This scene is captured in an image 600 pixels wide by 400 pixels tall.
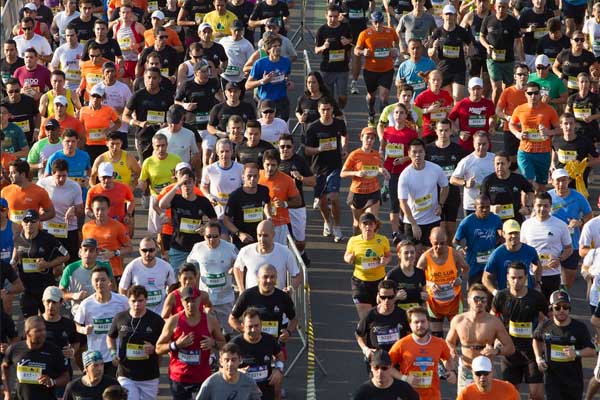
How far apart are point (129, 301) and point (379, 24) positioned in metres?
9.26

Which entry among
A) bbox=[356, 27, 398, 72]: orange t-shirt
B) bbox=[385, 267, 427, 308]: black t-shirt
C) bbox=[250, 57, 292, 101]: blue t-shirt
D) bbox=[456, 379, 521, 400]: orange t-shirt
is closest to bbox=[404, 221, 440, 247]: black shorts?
bbox=[385, 267, 427, 308]: black t-shirt

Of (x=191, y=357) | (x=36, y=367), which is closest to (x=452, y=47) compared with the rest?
(x=191, y=357)

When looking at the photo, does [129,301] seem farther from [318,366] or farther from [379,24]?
[379,24]

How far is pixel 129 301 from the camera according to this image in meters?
16.6

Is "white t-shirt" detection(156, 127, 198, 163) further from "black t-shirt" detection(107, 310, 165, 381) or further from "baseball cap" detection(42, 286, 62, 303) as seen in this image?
"black t-shirt" detection(107, 310, 165, 381)

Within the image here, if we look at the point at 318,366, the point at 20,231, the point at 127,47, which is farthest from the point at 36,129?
the point at 318,366

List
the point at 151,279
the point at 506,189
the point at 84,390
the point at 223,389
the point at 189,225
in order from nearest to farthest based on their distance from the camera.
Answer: the point at 223,389, the point at 84,390, the point at 151,279, the point at 189,225, the point at 506,189

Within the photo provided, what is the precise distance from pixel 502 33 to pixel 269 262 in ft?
27.2

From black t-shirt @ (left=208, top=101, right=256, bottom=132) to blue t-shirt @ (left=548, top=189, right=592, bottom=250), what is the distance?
423 cm

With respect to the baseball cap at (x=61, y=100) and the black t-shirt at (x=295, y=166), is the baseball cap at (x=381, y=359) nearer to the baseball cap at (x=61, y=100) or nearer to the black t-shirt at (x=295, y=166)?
the black t-shirt at (x=295, y=166)

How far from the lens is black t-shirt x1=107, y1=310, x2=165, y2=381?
16500 millimetres

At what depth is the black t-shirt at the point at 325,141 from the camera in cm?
2150

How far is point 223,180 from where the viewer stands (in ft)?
65.4

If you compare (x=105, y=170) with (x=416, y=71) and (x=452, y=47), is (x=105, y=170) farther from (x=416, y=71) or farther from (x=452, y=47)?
(x=452, y=47)
